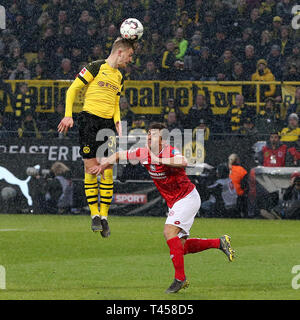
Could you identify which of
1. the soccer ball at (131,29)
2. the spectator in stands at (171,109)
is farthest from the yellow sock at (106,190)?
the spectator in stands at (171,109)

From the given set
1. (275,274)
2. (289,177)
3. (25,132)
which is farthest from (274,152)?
(275,274)

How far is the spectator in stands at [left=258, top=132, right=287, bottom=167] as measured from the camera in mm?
19375

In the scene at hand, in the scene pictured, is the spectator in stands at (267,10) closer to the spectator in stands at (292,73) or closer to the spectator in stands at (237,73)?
the spectator in stands at (237,73)

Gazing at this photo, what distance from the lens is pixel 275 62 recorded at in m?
22.4

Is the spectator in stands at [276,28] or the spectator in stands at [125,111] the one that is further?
the spectator in stands at [276,28]

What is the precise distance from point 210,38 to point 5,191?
749 cm

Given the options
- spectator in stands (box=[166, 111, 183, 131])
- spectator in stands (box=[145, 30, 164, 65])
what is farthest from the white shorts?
spectator in stands (box=[145, 30, 164, 65])

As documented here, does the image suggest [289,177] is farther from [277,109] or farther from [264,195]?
[277,109]

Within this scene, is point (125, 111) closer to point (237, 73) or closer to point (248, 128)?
point (248, 128)

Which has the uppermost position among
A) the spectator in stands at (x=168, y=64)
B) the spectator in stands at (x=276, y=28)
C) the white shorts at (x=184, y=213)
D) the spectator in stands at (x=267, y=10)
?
the spectator in stands at (x=267, y=10)

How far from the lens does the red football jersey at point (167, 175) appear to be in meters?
9.59

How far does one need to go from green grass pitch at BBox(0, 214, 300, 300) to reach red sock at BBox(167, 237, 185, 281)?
0.22 metres

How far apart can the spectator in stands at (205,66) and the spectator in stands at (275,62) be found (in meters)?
1.49

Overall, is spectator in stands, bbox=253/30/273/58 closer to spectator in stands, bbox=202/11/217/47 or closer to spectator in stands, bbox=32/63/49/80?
spectator in stands, bbox=202/11/217/47
